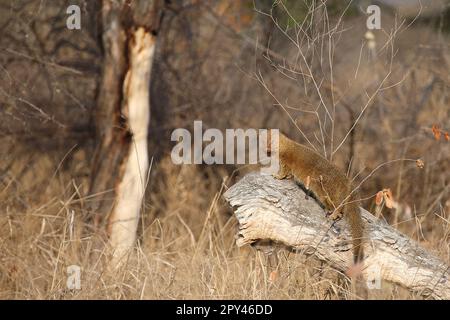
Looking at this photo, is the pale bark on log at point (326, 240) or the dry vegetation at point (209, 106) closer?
the pale bark on log at point (326, 240)

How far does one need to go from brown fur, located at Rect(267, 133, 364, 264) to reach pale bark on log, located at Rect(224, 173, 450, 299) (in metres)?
0.07

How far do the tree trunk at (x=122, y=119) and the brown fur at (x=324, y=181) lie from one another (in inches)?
93.2

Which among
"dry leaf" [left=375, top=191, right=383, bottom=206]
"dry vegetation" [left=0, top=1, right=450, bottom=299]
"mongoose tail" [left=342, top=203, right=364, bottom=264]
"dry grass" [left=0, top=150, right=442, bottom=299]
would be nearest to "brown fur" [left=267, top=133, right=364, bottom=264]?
"mongoose tail" [left=342, top=203, right=364, bottom=264]

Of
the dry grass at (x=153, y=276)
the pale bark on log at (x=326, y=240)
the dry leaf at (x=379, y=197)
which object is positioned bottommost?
the dry grass at (x=153, y=276)

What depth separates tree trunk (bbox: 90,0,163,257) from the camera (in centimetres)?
718

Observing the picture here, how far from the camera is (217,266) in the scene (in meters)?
5.23

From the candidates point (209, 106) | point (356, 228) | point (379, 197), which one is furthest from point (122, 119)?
point (356, 228)

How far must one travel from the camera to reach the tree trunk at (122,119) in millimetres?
7184

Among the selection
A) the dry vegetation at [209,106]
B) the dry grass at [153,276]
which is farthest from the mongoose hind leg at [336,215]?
the dry vegetation at [209,106]

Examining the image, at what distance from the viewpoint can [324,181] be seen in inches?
190

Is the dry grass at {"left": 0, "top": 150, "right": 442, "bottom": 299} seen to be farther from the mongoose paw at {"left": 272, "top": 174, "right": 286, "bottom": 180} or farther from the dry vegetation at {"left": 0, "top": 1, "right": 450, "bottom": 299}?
the dry vegetation at {"left": 0, "top": 1, "right": 450, "bottom": 299}

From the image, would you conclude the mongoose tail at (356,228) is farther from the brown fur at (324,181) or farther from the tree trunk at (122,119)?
the tree trunk at (122,119)

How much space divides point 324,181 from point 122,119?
294cm
